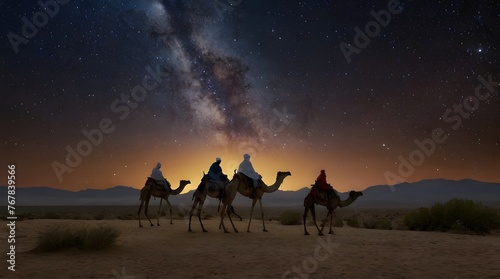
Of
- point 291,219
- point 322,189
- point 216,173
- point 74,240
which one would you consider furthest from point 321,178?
point 74,240

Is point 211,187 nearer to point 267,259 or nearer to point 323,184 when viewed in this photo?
point 323,184

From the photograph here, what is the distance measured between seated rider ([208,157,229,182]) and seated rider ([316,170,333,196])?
4183 millimetres

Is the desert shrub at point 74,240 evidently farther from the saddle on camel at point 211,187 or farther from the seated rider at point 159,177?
the seated rider at point 159,177

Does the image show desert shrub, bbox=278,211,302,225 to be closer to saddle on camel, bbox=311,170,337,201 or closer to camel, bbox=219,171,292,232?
camel, bbox=219,171,292,232

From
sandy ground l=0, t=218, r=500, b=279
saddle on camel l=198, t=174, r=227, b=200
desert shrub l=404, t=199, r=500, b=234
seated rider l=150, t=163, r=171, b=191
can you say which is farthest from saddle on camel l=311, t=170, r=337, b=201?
seated rider l=150, t=163, r=171, b=191

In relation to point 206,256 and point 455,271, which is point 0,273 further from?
point 455,271

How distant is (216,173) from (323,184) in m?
4.83

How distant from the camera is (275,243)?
591 inches

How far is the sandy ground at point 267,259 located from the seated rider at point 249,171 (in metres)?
2.72

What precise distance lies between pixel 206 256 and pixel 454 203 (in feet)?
53.5

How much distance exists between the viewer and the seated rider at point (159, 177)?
22297 mm

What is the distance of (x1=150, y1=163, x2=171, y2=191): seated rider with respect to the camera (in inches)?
878

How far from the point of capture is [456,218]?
21953 millimetres

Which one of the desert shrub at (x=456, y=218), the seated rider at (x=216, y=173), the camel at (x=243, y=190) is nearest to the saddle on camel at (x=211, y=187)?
the seated rider at (x=216, y=173)
